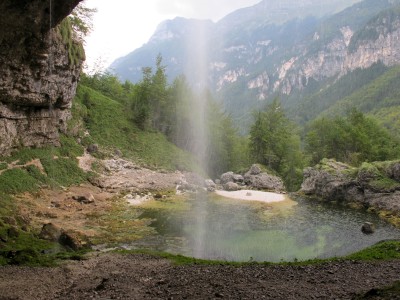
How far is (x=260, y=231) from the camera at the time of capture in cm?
3528

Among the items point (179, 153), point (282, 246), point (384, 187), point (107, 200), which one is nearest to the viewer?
point (282, 246)

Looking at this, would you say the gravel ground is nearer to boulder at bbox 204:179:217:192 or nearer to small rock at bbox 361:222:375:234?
small rock at bbox 361:222:375:234

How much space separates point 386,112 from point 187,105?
403ft

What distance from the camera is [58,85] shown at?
4484 cm

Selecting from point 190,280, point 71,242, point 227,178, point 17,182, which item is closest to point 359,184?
point 227,178

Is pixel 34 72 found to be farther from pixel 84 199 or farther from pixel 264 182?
pixel 264 182

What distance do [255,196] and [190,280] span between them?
36842 mm

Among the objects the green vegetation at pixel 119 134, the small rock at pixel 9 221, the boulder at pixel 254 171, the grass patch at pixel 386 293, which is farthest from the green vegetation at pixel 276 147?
the grass patch at pixel 386 293

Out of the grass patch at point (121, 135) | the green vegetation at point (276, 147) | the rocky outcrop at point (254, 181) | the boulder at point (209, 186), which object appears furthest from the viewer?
the green vegetation at point (276, 147)

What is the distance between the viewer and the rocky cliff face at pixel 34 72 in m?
27.9

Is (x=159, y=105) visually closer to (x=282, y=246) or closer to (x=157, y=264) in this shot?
(x=282, y=246)

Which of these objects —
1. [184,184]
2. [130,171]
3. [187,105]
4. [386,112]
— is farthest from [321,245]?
[386,112]

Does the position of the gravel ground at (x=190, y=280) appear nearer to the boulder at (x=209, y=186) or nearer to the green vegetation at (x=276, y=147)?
the boulder at (x=209, y=186)

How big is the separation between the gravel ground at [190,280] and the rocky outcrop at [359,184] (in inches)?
1085
